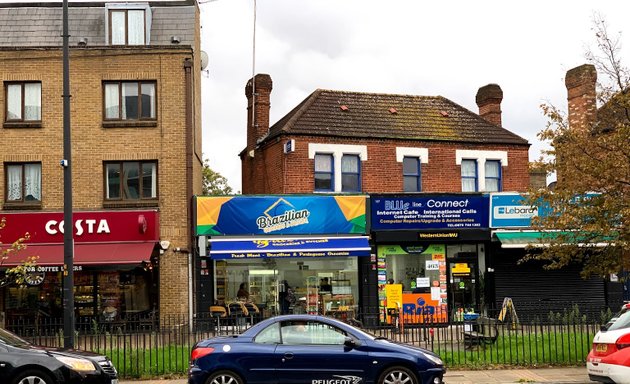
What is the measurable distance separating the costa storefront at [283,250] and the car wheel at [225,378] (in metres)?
11.4

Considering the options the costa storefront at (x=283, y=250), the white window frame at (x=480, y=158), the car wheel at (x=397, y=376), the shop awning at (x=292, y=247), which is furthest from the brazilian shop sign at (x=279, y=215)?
the car wheel at (x=397, y=376)

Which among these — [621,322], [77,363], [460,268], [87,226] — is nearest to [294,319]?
[77,363]

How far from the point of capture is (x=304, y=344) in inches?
469

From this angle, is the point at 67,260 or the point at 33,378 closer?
the point at 33,378

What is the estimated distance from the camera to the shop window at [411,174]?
26.4 meters

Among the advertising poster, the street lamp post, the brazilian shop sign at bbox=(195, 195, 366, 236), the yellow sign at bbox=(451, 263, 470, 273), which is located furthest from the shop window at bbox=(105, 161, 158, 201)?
the yellow sign at bbox=(451, 263, 470, 273)

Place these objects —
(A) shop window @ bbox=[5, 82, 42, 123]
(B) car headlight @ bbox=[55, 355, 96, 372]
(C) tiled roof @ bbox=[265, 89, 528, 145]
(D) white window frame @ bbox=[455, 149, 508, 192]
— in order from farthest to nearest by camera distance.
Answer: (D) white window frame @ bbox=[455, 149, 508, 192] < (C) tiled roof @ bbox=[265, 89, 528, 145] < (A) shop window @ bbox=[5, 82, 42, 123] < (B) car headlight @ bbox=[55, 355, 96, 372]

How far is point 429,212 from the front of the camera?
80.5ft

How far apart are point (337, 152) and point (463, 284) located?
633 cm

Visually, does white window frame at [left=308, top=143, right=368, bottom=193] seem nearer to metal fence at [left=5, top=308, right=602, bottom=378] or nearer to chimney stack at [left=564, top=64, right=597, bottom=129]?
metal fence at [left=5, top=308, right=602, bottom=378]

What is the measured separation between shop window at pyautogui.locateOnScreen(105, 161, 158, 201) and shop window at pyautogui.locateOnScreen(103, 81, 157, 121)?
1.51 m

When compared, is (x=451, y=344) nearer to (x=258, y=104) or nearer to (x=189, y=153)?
(x=189, y=153)

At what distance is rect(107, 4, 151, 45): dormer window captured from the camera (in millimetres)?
24341

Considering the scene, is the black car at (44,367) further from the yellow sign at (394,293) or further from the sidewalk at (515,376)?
the yellow sign at (394,293)
